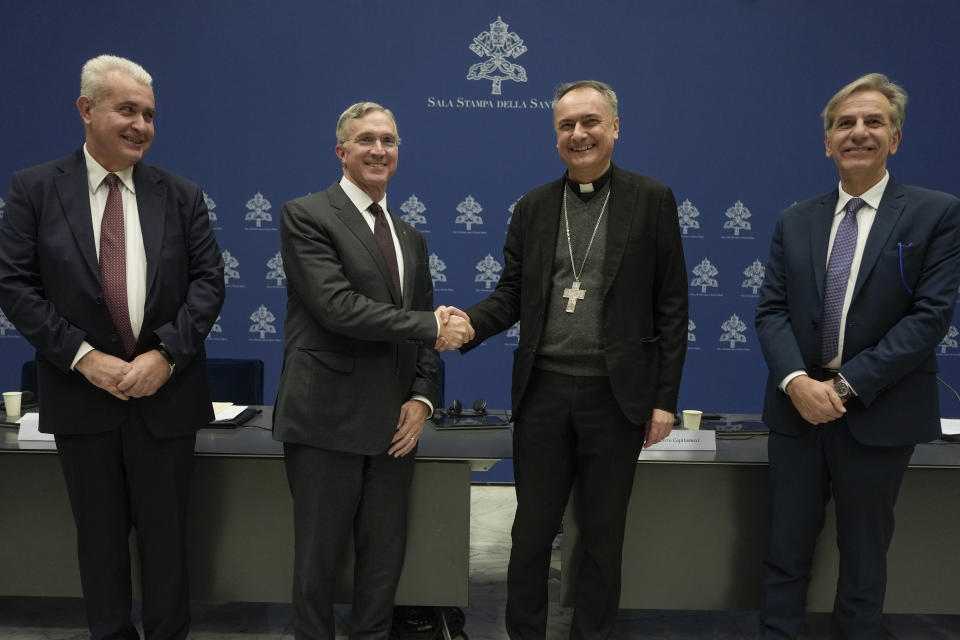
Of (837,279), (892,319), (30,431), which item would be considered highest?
(837,279)

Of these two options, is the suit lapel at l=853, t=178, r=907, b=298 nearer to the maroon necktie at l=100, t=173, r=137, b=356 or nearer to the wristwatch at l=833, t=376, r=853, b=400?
the wristwatch at l=833, t=376, r=853, b=400

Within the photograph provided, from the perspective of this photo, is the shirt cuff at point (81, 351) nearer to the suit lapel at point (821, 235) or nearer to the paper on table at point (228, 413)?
the paper on table at point (228, 413)

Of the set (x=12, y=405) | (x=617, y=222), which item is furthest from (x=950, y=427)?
(x=12, y=405)

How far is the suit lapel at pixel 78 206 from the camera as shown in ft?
6.05

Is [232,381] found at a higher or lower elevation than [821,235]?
lower

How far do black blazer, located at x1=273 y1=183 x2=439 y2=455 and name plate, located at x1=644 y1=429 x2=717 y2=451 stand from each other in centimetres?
84

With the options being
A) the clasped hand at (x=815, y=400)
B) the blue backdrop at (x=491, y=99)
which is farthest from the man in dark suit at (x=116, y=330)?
the blue backdrop at (x=491, y=99)

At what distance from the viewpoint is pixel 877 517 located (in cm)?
188

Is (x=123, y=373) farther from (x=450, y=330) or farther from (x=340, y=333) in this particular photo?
(x=450, y=330)

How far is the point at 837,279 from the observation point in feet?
6.32

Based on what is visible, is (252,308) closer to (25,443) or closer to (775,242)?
(25,443)

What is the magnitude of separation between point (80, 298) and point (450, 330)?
0.98 meters

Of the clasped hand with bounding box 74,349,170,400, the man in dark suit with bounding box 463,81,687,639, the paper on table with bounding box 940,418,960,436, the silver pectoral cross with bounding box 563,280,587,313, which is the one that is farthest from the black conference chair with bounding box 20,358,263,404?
the paper on table with bounding box 940,418,960,436

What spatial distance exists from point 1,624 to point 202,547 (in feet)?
2.86
